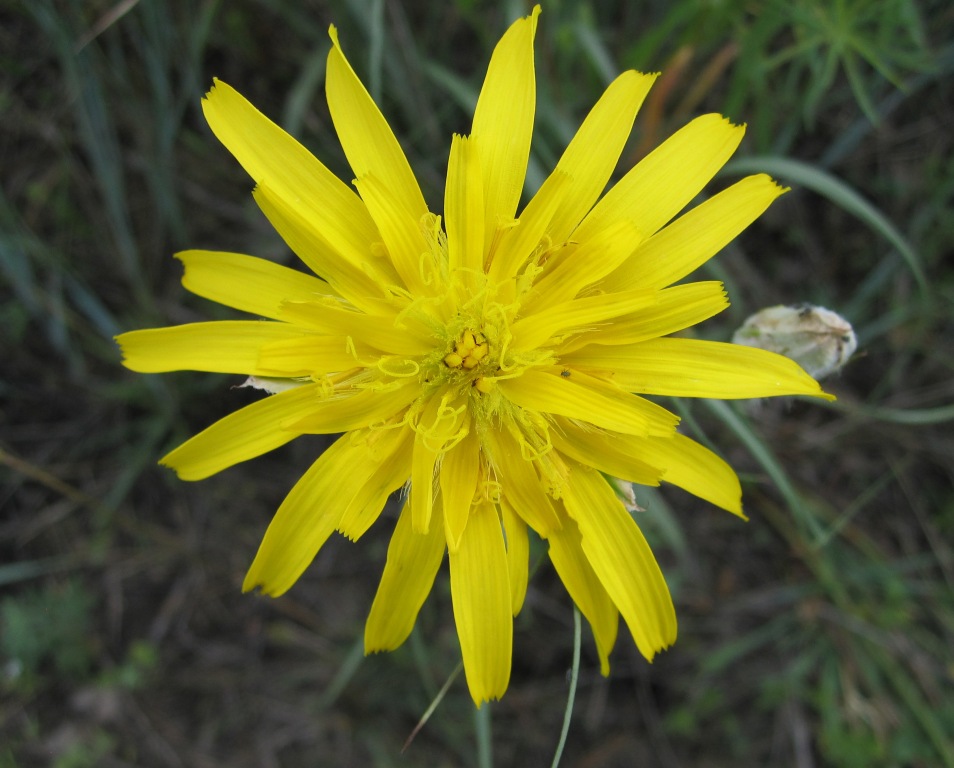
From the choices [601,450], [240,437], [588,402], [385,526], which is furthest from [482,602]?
[385,526]

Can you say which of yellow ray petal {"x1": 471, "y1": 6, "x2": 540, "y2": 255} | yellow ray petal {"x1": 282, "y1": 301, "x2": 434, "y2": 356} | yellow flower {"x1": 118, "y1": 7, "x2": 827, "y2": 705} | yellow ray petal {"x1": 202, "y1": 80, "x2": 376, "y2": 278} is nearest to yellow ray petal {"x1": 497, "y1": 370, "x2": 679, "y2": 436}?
yellow flower {"x1": 118, "y1": 7, "x2": 827, "y2": 705}

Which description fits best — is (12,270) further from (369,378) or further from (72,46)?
(369,378)

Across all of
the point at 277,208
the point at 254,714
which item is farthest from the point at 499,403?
the point at 254,714

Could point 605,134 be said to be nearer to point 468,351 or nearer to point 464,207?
point 464,207

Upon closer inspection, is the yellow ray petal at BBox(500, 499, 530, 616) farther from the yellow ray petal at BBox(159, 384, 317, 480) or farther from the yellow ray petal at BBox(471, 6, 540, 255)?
the yellow ray petal at BBox(471, 6, 540, 255)

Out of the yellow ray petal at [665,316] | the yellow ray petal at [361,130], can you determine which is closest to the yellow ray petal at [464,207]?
the yellow ray petal at [361,130]

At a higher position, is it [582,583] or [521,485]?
[521,485]
